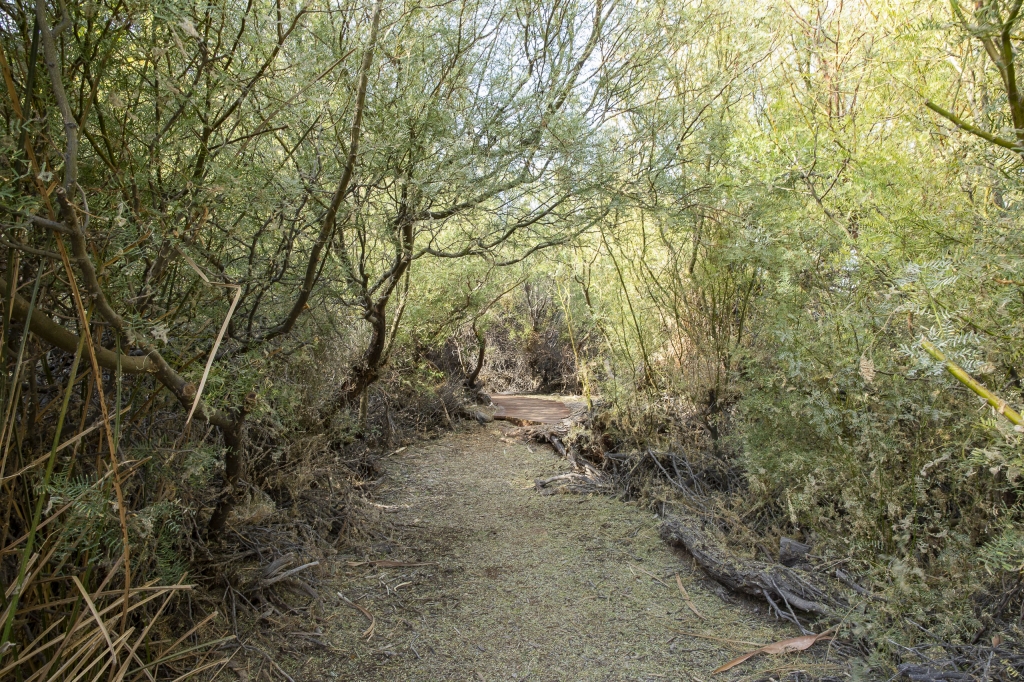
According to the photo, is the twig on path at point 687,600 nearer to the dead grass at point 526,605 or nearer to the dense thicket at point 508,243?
the dead grass at point 526,605

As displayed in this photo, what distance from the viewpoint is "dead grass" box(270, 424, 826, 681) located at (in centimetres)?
248

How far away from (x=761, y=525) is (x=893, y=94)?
2.21m

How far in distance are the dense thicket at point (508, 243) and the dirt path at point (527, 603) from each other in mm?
480

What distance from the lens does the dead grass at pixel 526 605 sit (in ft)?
8.13

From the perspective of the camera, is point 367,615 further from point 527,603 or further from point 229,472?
point 229,472

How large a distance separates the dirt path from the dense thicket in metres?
0.48

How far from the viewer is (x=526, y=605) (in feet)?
9.87

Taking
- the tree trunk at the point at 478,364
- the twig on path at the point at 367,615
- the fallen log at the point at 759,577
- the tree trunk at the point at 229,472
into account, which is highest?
the tree trunk at the point at 478,364

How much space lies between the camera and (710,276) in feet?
13.9

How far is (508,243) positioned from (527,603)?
7.27ft

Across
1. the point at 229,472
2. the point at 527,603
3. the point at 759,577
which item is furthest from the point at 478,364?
the point at 229,472

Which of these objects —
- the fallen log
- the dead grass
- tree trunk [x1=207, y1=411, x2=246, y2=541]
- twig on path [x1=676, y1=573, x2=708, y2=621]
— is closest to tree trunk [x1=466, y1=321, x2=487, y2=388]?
the dead grass

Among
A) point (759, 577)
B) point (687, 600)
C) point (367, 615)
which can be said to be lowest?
point (367, 615)

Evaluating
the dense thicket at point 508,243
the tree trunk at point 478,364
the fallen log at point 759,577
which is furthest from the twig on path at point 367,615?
the tree trunk at point 478,364
